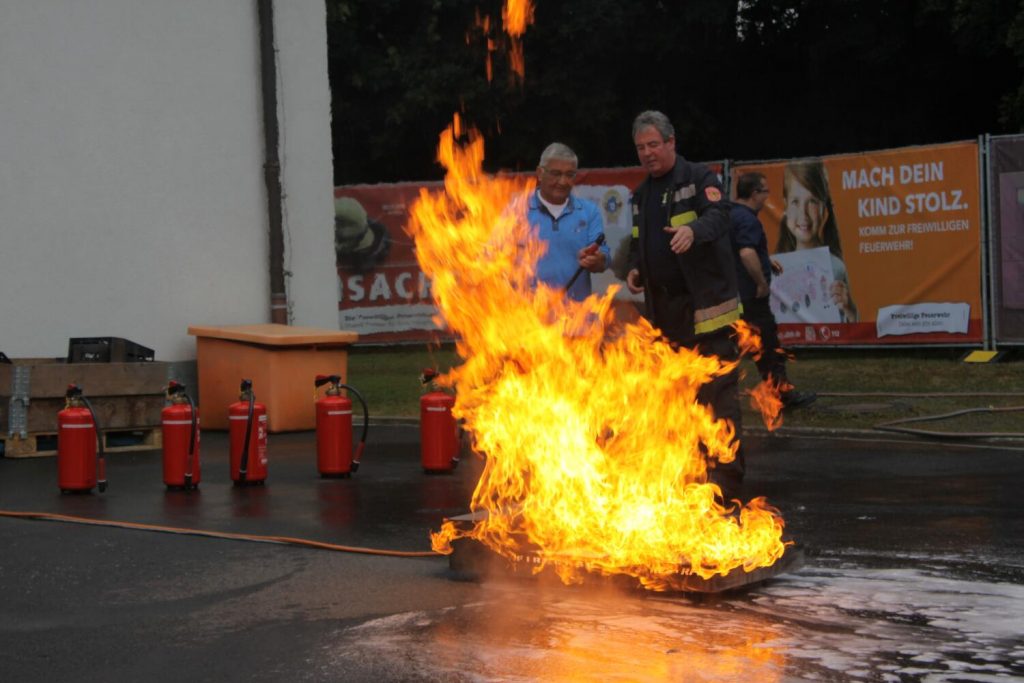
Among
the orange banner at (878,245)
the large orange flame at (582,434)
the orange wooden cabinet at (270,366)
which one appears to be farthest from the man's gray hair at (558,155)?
the orange banner at (878,245)

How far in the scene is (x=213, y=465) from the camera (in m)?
12.9

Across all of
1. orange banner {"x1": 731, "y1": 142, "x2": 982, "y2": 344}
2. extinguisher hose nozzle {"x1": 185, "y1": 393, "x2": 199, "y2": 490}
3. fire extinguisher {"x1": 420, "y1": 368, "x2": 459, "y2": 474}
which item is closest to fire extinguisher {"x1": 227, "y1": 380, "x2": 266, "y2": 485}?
extinguisher hose nozzle {"x1": 185, "y1": 393, "x2": 199, "y2": 490}

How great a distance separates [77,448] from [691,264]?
485 centimetres

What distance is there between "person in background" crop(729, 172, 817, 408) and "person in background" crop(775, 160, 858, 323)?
6819 mm

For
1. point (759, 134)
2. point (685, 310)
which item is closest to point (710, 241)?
point (685, 310)

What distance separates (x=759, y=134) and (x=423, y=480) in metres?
25.0

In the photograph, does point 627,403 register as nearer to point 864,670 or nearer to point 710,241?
point 710,241

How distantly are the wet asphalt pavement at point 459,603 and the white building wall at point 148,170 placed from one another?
227 inches

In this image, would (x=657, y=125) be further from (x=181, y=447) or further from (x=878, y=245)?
(x=878, y=245)

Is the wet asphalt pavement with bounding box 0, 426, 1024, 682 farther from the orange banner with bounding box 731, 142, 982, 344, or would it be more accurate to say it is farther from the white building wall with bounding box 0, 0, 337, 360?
the orange banner with bounding box 731, 142, 982, 344

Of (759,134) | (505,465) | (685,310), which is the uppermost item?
(759,134)

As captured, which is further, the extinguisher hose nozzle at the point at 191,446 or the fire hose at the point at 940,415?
the fire hose at the point at 940,415

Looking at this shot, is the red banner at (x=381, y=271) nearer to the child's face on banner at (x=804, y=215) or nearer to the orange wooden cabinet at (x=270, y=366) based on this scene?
the child's face on banner at (x=804, y=215)

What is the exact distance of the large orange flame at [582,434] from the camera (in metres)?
7.14
